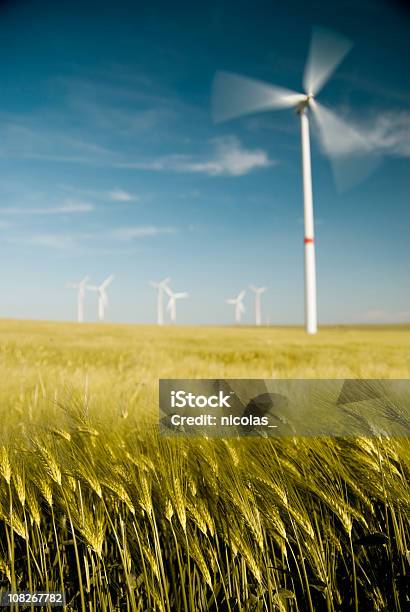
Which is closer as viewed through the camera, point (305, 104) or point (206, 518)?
point (206, 518)

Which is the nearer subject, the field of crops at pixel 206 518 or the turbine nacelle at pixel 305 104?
the field of crops at pixel 206 518

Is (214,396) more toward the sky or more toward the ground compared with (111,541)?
more toward the sky

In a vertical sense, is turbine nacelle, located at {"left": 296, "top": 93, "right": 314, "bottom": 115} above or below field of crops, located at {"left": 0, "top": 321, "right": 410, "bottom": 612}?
above

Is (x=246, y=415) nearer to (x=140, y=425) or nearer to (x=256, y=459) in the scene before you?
(x=256, y=459)

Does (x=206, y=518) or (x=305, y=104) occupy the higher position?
(x=305, y=104)

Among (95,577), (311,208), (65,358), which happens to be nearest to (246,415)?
(95,577)

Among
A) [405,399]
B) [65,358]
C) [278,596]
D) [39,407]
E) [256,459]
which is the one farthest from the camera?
[65,358]

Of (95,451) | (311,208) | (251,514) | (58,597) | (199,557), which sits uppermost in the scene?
(311,208)

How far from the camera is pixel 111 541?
5.05ft

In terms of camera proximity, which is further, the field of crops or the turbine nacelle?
the turbine nacelle

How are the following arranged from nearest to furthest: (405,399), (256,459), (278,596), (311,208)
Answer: (278,596)
(256,459)
(405,399)
(311,208)

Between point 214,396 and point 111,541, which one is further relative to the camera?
point 214,396

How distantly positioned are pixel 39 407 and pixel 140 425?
1.98 ft

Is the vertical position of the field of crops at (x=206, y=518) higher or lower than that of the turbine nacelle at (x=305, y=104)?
lower
